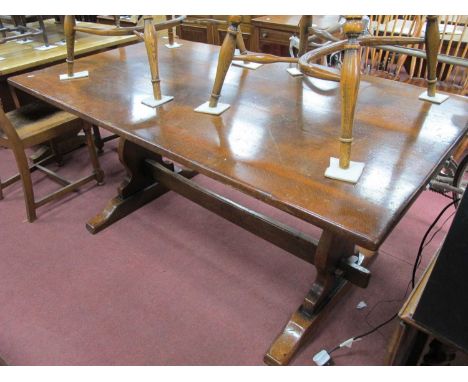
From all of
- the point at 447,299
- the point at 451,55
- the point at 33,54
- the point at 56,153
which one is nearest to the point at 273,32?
the point at 451,55

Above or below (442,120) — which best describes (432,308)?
below

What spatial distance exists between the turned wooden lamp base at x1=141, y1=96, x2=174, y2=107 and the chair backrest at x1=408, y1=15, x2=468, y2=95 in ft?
5.86

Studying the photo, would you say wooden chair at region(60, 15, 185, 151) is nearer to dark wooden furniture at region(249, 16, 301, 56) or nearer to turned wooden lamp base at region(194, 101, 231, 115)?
turned wooden lamp base at region(194, 101, 231, 115)

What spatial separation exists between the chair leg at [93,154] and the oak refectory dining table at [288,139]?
41 centimetres

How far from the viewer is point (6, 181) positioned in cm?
224

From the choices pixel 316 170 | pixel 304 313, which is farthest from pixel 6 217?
pixel 316 170

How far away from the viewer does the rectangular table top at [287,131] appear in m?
0.85

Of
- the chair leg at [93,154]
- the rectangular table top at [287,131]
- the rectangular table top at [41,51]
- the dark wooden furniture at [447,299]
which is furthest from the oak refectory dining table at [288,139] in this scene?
the rectangular table top at [41,51]

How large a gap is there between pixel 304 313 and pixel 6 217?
1707 millimetres

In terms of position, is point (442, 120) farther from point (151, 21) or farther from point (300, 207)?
point (151, 21)

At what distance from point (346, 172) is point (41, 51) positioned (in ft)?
8.18

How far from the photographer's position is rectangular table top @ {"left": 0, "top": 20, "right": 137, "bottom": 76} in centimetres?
234

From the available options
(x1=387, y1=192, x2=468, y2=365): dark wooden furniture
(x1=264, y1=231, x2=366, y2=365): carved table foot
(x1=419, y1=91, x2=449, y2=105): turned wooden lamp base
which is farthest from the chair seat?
(x1=387, y1=192, x2=468, y2=365): dark wooden furniture

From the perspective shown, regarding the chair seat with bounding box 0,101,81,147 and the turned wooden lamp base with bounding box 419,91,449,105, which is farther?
the chair seat with bounding box 0,101,81,147
